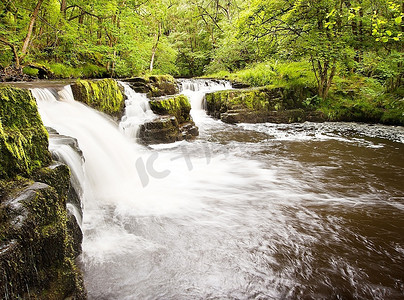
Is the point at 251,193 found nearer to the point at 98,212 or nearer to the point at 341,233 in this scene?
the point at 341,233

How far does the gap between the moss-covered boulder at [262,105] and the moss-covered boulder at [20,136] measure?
29.3 ft

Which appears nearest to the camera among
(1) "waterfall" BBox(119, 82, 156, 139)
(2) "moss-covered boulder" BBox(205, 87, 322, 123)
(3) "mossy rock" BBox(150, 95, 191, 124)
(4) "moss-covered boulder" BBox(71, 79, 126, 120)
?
(4) "moss-covered boulder" BBox(71, 79, 126, 120)

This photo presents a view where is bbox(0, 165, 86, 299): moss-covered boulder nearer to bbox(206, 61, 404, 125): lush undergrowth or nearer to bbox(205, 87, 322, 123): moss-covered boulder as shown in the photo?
bbox(205, 87, 322, 123): moss-covered boulder

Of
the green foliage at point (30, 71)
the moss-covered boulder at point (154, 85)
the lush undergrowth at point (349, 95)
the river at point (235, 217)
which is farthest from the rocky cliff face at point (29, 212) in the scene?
the lush undergrowth at point (349, 95)

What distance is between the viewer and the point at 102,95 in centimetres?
715

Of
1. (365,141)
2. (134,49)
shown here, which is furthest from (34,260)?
(134,49)

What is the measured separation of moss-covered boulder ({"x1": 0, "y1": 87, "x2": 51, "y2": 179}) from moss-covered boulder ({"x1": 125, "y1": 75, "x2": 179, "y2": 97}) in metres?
7.12

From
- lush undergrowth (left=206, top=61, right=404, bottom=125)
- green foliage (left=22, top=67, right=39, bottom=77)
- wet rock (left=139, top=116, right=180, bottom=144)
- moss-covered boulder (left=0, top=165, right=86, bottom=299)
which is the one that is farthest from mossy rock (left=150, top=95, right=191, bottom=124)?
moss-covered boulder (left=0, top=165, right=86, bottom=299)

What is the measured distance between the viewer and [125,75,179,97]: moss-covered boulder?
9.14m

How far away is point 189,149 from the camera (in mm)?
7344

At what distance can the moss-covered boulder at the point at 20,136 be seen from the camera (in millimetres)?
1864

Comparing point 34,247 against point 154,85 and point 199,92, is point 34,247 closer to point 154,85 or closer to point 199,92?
point 154,85

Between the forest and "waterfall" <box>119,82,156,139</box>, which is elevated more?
the forest

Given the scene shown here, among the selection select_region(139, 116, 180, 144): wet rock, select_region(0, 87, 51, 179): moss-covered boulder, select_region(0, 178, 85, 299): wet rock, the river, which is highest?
select_region(0, 87, 51, 179): moss-covered boulder
